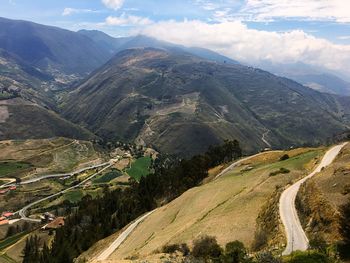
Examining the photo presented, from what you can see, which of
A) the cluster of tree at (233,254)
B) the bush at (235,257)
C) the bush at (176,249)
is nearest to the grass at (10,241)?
the bush at (176,249)

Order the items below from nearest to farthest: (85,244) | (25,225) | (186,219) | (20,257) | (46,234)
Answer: (186,219) → (85,244) → (20,257) → (46,234) → (25,225)

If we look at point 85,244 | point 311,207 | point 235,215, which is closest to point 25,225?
point 85,244

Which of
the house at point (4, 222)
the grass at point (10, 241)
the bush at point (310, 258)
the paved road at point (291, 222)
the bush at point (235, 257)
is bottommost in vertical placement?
the house at point (4, 222)

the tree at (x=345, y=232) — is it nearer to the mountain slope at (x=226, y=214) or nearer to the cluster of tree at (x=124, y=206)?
the mountain slope at (x=226, y=214)

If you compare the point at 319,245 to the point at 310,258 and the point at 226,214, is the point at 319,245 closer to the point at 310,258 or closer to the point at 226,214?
the point at 310,258

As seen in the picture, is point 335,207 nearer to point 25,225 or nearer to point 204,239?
point 204,239

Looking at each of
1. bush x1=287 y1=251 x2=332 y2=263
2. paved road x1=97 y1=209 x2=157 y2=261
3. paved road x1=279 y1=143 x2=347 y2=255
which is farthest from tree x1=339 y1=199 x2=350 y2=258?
paved road x1=97 y1=209 x2=157 y2=261

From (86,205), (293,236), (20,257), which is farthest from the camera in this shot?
(86,205)
